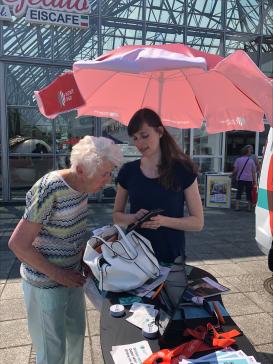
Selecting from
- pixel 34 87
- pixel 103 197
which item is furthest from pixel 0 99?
pixel 103 197

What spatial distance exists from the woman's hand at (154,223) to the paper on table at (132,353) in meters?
0.73

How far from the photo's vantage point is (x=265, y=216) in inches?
169

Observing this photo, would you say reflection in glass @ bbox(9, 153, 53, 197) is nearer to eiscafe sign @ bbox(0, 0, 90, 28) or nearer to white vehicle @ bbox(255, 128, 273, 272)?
eiscafe sign @ bbox(0, 0, 90, 28)

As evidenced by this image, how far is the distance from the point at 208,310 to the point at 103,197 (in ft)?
29.6

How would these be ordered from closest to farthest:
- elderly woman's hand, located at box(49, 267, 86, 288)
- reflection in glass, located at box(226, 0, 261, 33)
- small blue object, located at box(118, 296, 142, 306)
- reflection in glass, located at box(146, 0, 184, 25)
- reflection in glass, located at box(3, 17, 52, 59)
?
small blue object, located at box(118, 296, 142, 306) → elderly woman's hand, located at box(49, 267, 86, 288) → reflection in glass, located at box(3, 17, 52, 59) → reflection in glass, located at box(146, 0, 184, 25) → reflection in glass, located at box(226, 0, 261, 33)

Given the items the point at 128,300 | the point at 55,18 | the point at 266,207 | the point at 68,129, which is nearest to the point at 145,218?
the point at 128,300

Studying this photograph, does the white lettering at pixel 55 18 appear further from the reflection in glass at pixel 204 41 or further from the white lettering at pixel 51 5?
the reflection in glass at pixel 204 41

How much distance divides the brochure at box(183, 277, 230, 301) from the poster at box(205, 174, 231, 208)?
26.1 feet

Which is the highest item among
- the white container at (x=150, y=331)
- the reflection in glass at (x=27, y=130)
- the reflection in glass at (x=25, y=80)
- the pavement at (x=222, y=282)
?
the reflection in glass at (x=25, y=80)

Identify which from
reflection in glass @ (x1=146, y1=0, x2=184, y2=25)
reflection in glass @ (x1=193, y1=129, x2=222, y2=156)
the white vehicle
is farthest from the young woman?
reflection in glass @ (x1=146, y1=0, x2=184, y2=25)

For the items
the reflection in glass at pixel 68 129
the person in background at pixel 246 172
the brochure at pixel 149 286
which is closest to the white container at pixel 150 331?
the brochure at pixel 149 286

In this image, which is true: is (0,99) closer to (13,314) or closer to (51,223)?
(13,314)

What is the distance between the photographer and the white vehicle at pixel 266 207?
4.20m

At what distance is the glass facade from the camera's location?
1002 centimetres
